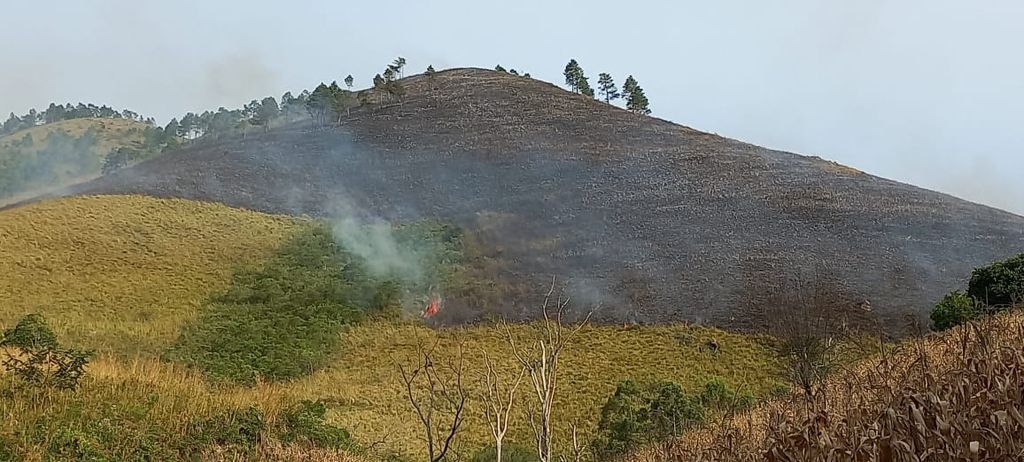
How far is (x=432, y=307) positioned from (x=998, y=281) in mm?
16892

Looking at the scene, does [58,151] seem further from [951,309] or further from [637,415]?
[951,309]

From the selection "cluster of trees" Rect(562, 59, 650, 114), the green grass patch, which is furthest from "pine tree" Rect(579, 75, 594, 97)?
the green grass patch

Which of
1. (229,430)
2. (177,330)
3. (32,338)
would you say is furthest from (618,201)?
(229,430)

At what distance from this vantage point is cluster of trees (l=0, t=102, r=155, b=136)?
365 feet

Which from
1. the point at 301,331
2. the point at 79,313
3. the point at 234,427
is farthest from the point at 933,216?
the point at 79,313

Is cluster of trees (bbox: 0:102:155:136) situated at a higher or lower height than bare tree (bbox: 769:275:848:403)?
higher

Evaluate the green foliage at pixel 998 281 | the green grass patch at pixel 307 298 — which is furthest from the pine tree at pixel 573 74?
the green foliage at pixel 998 281

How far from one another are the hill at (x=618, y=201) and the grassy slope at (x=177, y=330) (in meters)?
2.68

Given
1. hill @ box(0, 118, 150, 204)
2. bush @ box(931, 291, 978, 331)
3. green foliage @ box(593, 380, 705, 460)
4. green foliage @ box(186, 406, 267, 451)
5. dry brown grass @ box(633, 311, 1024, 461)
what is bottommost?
green foliage @ box(593, 380, 705, 460)

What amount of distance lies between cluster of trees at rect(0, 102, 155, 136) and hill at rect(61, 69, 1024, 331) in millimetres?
73565

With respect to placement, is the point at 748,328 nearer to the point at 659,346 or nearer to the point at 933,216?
the point at 659,346

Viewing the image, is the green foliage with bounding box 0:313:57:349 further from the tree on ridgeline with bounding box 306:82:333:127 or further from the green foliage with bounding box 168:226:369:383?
the tree on ridgeline with bounding box 306:82:333:127

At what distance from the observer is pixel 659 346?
21766 mm

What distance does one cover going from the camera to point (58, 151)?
269ft
